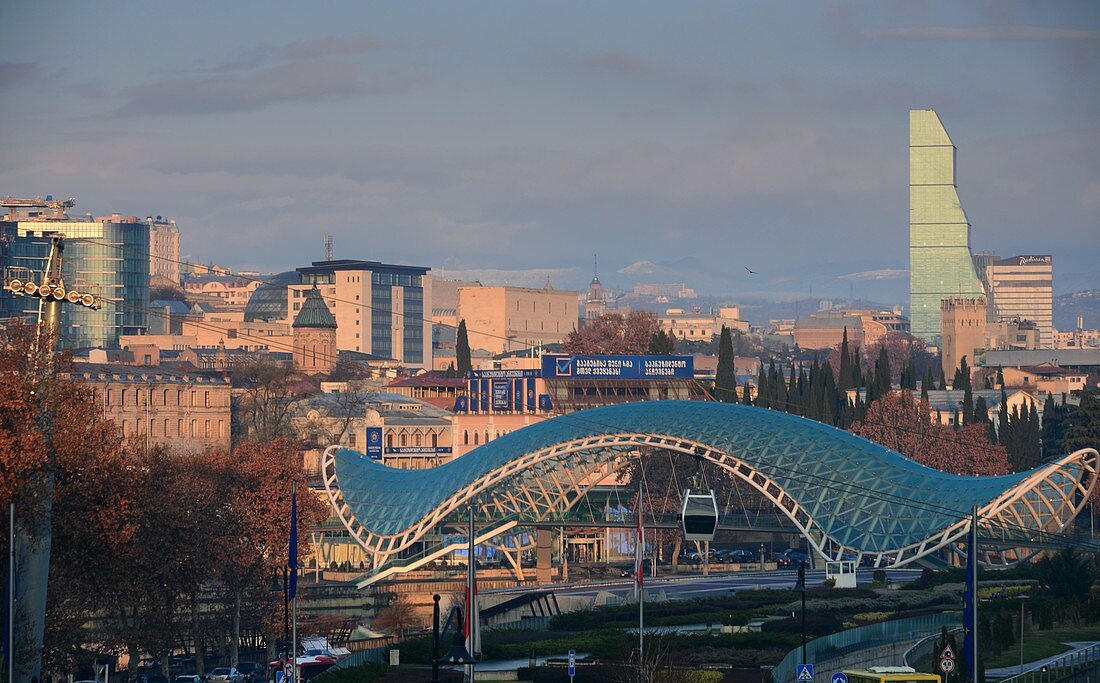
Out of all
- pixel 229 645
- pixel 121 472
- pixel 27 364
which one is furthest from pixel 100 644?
pixel 27 364

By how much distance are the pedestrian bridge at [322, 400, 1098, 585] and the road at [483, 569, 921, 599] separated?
1.98 metres

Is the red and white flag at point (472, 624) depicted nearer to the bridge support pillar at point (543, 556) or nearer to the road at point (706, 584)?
the road at point (706, 584)

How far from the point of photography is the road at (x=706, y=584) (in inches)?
4963

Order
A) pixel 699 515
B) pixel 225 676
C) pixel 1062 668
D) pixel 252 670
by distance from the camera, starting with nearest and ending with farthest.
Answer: pixel 1062 668 → pixel 225 676 → pixel 699 515 → pixel 252 670

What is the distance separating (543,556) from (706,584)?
1927cm

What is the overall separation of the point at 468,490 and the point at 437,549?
39.7 feet

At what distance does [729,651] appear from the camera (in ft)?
288

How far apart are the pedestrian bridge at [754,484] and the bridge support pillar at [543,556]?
53.6 inches

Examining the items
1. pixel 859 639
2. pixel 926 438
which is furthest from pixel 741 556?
pixel 859 639

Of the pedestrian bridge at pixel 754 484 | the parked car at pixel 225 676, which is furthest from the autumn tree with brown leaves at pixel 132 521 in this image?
the pedestrian bridge at pixel 754 484

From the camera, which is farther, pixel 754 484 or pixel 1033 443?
pixel 1033 443

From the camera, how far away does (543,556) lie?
14988 centimetres

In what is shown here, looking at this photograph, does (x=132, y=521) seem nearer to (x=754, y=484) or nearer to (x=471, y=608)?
(x=471, y=608)

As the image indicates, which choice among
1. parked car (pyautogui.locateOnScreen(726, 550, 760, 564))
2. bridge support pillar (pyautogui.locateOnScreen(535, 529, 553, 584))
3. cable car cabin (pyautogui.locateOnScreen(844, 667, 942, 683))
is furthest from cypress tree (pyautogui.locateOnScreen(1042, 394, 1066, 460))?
cable car cabin (pyautogui.locateOnScreen(844, 667, 942, 683))
